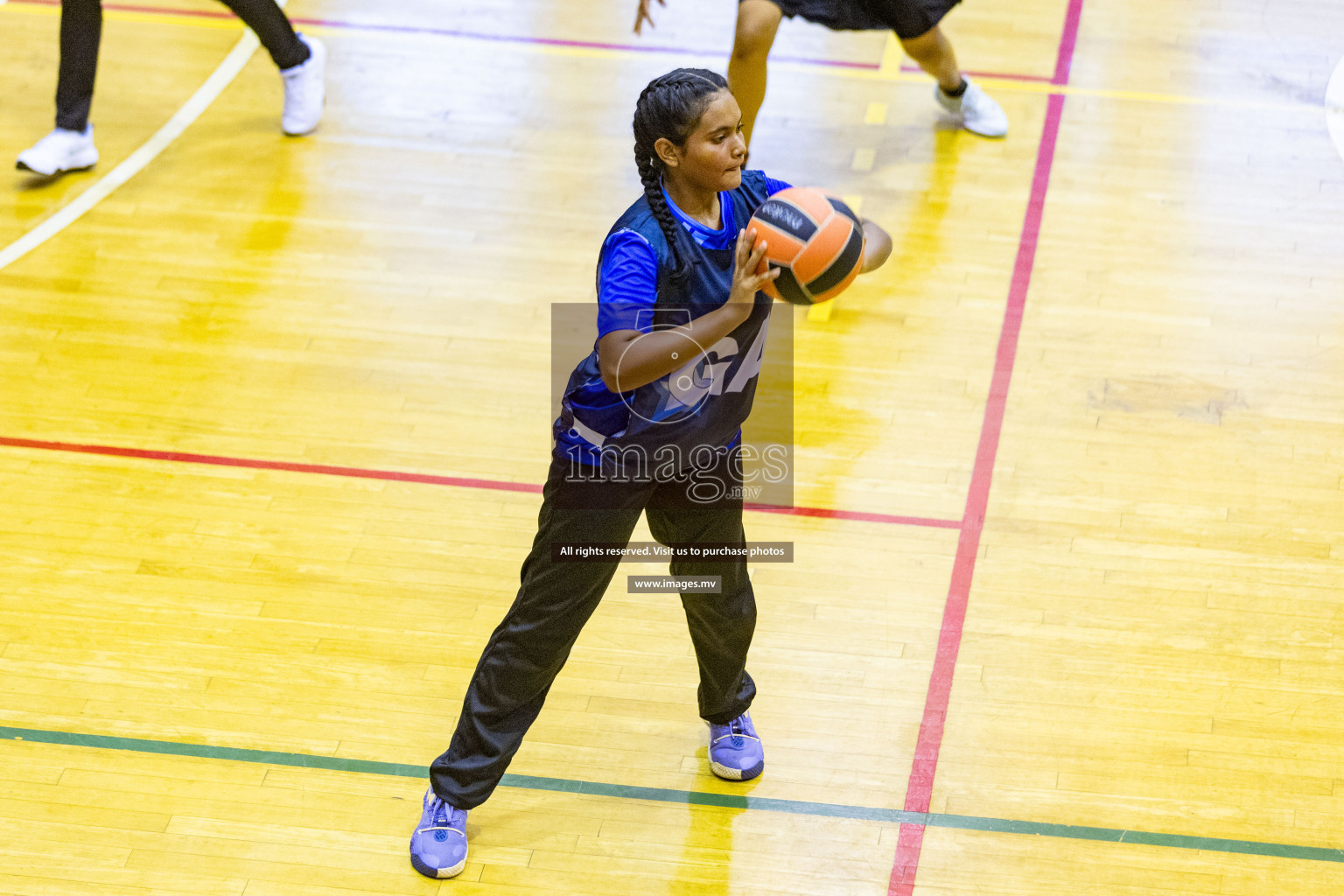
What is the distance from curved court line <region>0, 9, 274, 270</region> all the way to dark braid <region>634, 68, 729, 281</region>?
3.61 meters

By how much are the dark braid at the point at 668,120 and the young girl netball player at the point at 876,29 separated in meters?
2.32

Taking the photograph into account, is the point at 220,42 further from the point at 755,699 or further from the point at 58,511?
the point at 755,699

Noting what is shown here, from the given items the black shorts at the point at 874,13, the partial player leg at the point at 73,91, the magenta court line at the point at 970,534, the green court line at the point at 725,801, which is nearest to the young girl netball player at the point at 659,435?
the green court line at the point at 725,801

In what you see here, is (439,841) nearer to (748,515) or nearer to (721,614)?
(721,614)

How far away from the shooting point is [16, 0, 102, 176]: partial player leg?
561 cm

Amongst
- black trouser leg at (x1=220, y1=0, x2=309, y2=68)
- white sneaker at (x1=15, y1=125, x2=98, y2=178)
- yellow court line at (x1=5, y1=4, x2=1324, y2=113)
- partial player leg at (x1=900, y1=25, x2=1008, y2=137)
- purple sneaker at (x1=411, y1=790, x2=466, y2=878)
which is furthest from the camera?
yellow court line at (x1=5, y1=4, x2=1324, y2=113)

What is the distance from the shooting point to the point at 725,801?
3.32 meters

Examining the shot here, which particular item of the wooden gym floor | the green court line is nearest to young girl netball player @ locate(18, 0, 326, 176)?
the wooden gym floor

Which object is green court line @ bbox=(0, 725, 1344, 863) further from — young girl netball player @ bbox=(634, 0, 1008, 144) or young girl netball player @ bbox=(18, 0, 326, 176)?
young girl netball player @ bbox=(18, 0, 326, 176)

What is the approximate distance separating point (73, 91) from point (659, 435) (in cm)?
408

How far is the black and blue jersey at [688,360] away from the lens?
2520 mm

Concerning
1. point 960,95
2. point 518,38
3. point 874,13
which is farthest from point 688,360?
point 518,38

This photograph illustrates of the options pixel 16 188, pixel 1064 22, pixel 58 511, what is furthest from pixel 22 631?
pixel 1064 22

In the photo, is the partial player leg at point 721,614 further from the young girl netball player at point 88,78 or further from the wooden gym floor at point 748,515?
the young girl netball player at point 88,78
